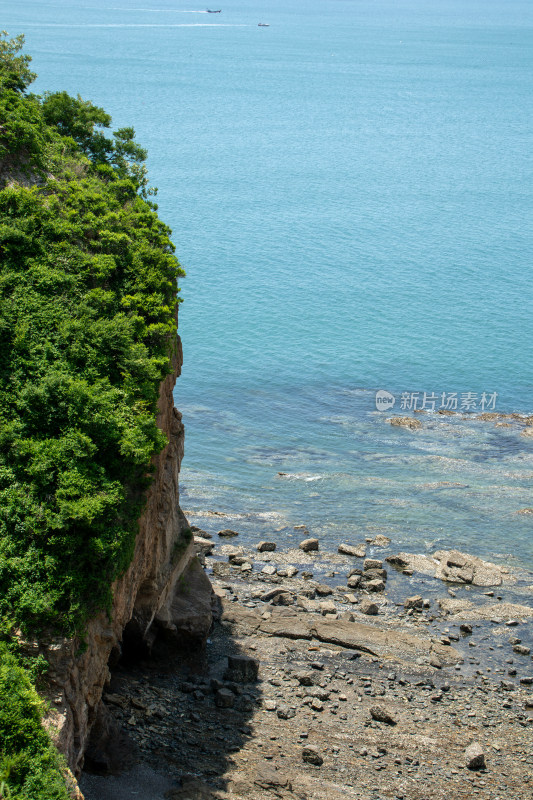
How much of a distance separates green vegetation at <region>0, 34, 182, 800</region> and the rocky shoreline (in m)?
6.08

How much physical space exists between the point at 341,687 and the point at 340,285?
2270 inches

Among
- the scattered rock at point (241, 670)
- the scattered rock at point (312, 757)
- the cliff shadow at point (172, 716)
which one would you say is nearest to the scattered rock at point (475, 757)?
the scattered rock at point (312, 757)

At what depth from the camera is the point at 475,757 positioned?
2645 cm

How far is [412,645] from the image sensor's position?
110ft

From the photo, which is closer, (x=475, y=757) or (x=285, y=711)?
(x=475, y=757)

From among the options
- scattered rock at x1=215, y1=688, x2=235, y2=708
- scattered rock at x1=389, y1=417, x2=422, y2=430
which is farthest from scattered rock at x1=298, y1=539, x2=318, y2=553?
scattered rock at x1=389, y1=417, x2=422, y2=430

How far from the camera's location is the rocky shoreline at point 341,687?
82.4 ft

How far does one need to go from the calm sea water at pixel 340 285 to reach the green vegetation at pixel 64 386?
19408mm

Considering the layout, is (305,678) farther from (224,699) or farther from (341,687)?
(224,699)

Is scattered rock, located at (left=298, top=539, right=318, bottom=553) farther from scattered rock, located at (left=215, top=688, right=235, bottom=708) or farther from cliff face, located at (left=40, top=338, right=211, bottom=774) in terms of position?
scattered rock, located at (left=215, top=688, right=235, bottom=708)

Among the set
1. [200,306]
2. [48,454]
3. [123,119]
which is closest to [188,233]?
[200,306]

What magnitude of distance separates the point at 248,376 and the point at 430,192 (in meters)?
50.8

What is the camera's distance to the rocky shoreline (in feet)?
82.4

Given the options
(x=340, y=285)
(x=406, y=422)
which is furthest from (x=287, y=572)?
(x=340, y=285)
